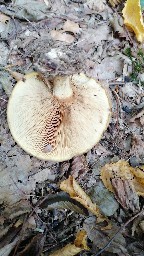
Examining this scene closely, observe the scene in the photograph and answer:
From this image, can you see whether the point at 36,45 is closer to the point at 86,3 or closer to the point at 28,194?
the point at 86,3

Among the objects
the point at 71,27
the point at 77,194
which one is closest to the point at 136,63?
the point at 71,27

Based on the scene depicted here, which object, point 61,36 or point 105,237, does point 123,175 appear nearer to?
point 105,237

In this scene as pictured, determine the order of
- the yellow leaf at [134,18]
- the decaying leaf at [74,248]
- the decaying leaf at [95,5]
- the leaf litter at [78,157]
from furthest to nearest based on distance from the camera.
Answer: the decaying leaf at [95,5] < the yellow leaf at [134,18] < the leaf litter at [78,157] < the decaying leaf at [74,248]

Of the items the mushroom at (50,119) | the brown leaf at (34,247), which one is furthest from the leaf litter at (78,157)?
the mushroom at (50,119)

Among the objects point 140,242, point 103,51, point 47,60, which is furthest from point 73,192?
point 103,51

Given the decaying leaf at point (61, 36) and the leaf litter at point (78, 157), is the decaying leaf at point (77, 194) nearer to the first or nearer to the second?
the leaf litter at point (78, 157)

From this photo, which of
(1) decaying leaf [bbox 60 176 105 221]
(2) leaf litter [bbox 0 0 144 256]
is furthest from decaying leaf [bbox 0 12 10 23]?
(1) decaying leaf [bbox 60 176 105 221]
